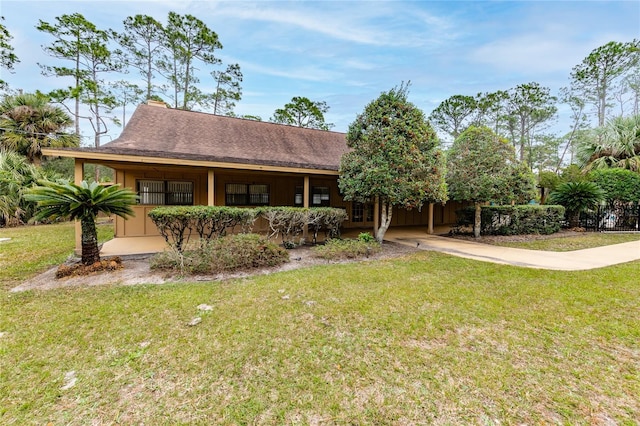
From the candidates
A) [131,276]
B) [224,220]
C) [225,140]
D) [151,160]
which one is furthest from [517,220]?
[151,160]

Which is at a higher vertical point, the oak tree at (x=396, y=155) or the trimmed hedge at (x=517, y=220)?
the oak tree at (x=396, y=155)

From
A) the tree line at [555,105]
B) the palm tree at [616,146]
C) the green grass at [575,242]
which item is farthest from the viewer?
the tree line at [555,105]

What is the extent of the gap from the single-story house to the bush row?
0.92 metres

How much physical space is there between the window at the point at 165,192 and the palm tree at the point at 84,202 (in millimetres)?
4231

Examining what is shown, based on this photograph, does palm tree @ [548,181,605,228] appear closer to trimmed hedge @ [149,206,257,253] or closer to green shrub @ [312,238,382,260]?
green shrub @ [312,238,382,260]

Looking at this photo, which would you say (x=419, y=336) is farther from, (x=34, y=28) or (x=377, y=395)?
(x=34, y=28)

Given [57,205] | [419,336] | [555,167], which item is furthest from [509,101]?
[57,205]

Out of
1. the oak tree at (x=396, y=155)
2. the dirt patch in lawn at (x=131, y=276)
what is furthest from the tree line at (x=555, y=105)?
the dirt patch in lawn at (x=131, y=276)

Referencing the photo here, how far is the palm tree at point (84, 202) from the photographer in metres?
4.83

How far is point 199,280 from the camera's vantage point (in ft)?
16.3

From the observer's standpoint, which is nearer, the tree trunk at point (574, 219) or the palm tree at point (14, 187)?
the palm tree at point (14, 187)

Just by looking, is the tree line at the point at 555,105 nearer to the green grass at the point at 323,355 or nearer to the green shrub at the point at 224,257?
the green grass at the point at 323,355

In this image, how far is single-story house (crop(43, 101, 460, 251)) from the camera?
756 cm

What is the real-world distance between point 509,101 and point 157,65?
31699mm
